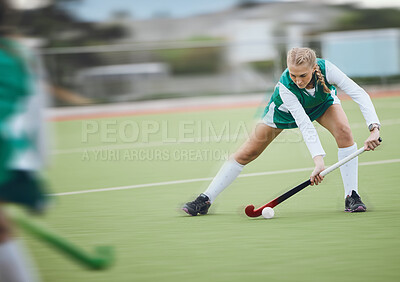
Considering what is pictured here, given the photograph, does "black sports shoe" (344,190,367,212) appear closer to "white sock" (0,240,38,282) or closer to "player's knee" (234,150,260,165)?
"player's knee" (234,150,260,165)

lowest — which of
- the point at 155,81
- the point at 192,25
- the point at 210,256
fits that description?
the point at 210,256

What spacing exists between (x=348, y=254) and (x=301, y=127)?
114 cm

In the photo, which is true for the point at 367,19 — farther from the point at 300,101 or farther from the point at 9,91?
the point at 9,91

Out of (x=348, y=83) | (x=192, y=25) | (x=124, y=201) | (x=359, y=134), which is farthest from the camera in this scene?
(x=192, y=25)

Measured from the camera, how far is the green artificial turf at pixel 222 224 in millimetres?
3316

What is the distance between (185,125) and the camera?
39.8 ft

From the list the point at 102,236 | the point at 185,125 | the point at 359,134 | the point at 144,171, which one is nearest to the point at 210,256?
the point at 102,236

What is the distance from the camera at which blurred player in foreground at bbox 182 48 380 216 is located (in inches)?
169

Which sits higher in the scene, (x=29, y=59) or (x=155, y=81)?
(x=155, y=81)

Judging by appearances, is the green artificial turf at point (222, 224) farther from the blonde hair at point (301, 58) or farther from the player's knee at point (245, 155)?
the blonde hair at point (301, 58)

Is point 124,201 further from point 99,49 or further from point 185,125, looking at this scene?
point 99,49

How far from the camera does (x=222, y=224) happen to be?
4465 millimetres

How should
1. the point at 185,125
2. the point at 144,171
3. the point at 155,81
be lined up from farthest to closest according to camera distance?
1. the point at 155,81
2. the point at 185,125
3. the point at 144,171

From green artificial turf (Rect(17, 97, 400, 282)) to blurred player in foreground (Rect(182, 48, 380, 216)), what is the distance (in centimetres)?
23
